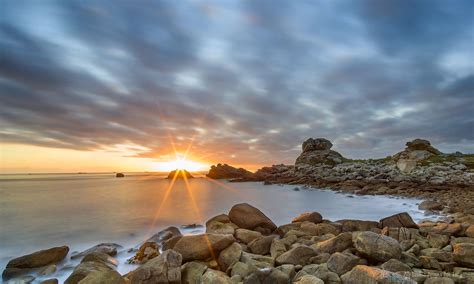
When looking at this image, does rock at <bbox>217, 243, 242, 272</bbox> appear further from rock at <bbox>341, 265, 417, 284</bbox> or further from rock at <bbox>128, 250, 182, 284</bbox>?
rock at <bbox>341, 265, 417, 284</bbox>

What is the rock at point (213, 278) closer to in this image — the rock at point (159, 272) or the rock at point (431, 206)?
the rock at point (159, 272)

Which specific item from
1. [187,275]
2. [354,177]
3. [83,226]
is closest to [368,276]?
[187,275]

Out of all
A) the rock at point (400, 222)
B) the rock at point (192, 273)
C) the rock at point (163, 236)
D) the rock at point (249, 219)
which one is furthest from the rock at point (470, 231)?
the rock at point (163, 236)

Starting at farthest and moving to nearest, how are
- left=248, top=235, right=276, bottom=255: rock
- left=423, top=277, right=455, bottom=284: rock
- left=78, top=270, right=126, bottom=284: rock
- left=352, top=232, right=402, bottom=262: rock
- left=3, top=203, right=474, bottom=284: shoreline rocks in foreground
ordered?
left=248, top=235, right=276, bottom=255: rock
left=352, top=232, right=402, bottom=262: rock
left=3, top=203, right=474, bottom=284: shoreline rocks in foreground
left=78, top=270, right=126, bottom=284: rock
left=423, top=277, right=455, bottom=284: rock

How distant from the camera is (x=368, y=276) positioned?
4.00 metres

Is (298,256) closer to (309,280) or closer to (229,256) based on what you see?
(309,280)

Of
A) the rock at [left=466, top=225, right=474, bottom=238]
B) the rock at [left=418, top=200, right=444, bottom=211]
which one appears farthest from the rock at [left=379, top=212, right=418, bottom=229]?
the rock at [left=418, top=200, right=444, bottom=211]

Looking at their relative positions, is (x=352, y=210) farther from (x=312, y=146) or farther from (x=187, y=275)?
(x=312, y=146)

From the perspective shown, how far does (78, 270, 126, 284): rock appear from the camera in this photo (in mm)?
4254

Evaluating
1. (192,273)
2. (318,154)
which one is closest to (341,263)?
(192,273)

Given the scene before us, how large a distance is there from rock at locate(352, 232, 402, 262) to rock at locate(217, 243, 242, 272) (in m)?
2.46

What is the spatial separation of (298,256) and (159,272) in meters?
2.73

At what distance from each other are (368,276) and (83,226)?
39.8 ft

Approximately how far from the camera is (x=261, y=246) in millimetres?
6570
